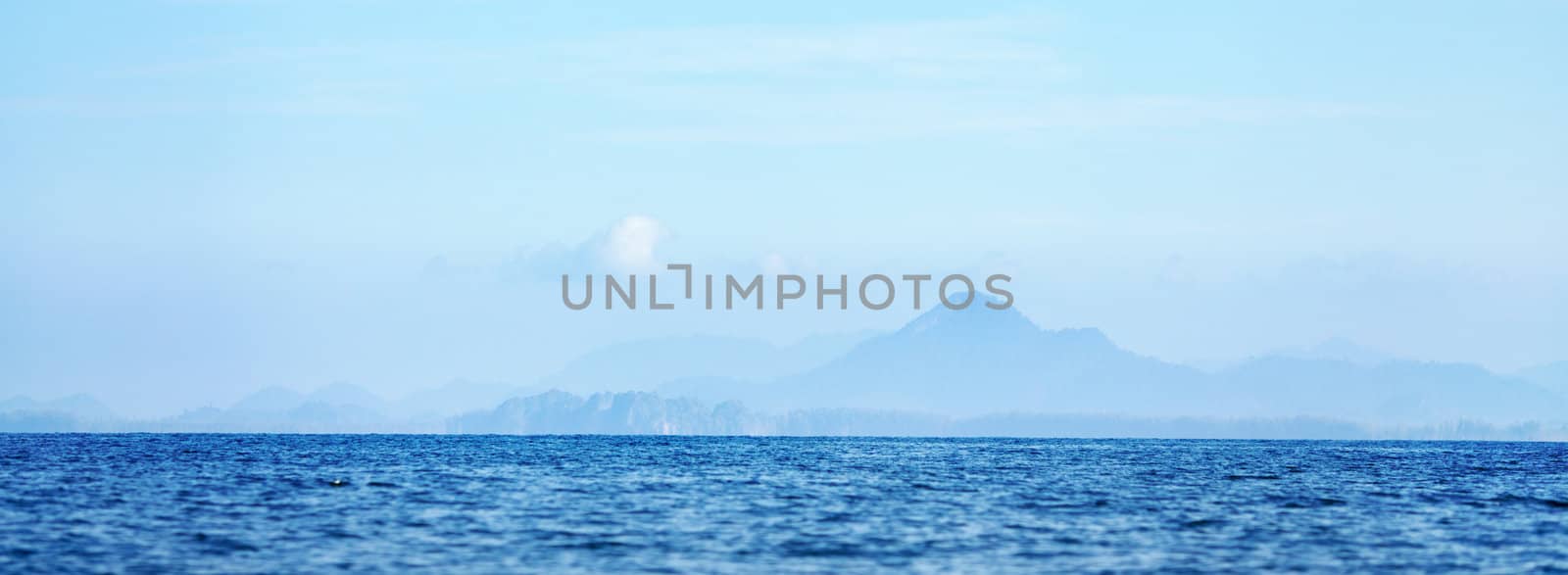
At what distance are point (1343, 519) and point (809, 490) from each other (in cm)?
2792

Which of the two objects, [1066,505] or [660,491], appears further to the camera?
[660,491]

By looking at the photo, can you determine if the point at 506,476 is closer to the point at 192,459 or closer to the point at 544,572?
the point at 192,459

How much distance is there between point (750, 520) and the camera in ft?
212

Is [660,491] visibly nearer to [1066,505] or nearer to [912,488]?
[912,488]

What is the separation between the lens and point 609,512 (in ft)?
226

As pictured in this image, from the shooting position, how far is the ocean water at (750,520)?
51.6 meters

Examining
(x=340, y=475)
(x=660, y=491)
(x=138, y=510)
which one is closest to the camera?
(x=138, y=510)

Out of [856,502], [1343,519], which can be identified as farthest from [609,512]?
[1343,519]

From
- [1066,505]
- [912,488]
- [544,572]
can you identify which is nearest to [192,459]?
[912,488]

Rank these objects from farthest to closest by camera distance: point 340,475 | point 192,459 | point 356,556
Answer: point 192,459 < point 340,475 < point 356,556

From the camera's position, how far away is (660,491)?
83000mm

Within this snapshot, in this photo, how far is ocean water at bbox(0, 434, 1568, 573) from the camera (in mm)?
51594

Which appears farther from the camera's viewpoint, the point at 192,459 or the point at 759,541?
the point at 192,459

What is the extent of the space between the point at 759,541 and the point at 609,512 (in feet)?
46.1
